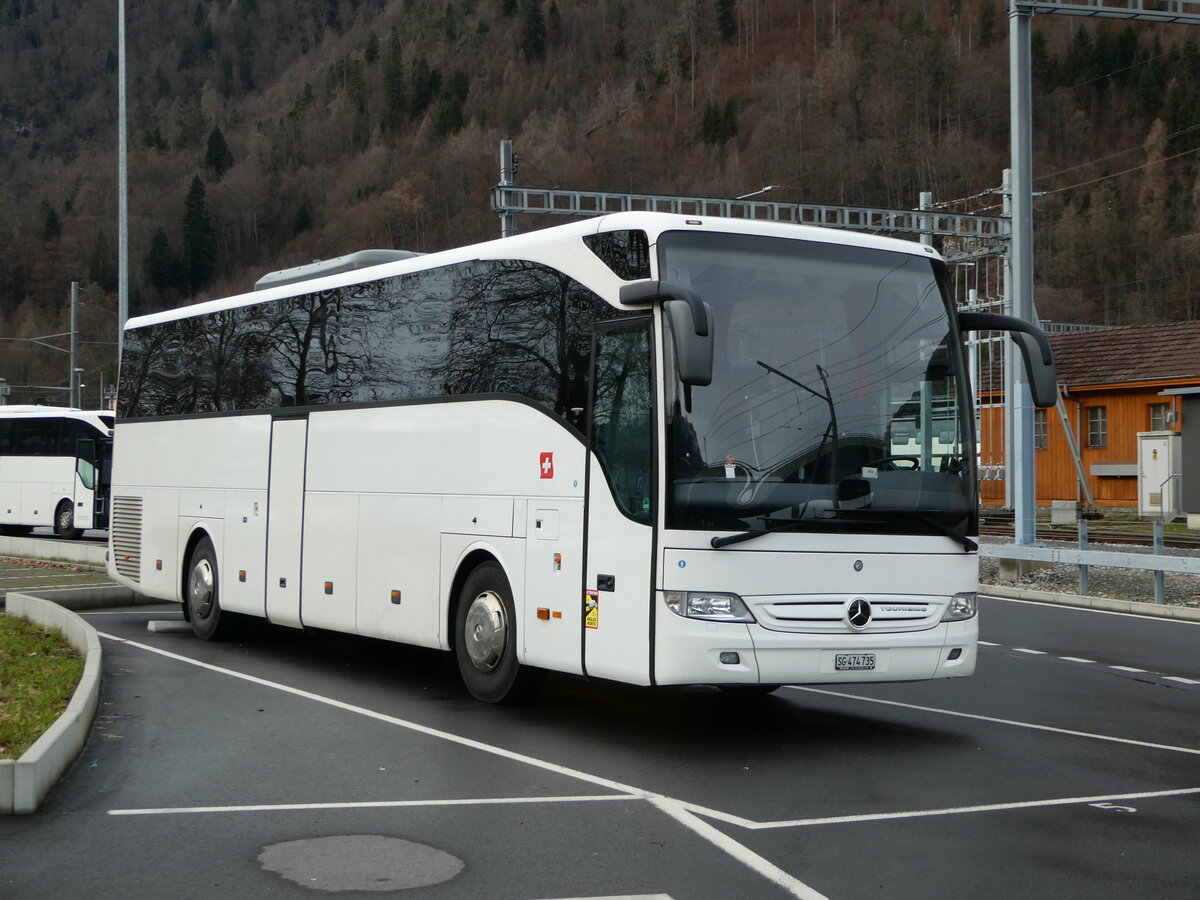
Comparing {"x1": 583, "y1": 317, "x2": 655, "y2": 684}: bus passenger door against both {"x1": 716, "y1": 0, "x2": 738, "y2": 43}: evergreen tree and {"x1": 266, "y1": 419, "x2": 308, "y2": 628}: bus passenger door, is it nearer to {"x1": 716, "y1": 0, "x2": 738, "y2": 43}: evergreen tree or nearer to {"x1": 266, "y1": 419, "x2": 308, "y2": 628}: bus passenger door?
{"x1": 266, "y1": 419, "x2": 308, "y2": 628}: bus passenger door

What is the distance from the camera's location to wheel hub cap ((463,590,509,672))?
1078 centimetres

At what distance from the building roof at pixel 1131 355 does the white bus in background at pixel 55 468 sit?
1033 inches

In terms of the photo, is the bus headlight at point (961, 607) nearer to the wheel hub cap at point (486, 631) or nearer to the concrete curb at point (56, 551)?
the wheel hub cap at point (486, 631)

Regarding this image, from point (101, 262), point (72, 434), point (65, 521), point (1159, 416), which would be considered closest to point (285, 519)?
point (72, 434)

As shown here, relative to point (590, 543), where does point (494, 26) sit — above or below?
above

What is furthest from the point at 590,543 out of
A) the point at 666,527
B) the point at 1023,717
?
the point at 1023,717

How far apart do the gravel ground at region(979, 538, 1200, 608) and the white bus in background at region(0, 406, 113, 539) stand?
77.2ft

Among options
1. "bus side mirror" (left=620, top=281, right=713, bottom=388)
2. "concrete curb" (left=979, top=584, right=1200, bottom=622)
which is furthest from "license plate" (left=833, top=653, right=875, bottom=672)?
"concrete curb" (left=979, top=584, right=1200, bottom=622)

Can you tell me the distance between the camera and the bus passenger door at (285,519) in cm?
1381

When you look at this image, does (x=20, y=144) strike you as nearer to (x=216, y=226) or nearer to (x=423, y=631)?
(x=216, y=226)

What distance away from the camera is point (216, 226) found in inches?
5049

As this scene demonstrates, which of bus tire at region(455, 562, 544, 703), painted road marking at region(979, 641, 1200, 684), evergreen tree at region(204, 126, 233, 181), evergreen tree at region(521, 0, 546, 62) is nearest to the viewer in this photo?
bus tire at region(455, 562, 544, 703)

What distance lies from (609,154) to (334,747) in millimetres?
87464

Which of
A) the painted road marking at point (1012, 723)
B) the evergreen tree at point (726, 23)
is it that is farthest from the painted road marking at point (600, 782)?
the evergreen tree at point (726, 23)
